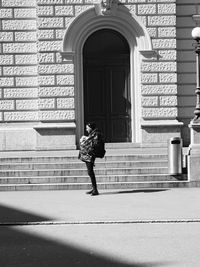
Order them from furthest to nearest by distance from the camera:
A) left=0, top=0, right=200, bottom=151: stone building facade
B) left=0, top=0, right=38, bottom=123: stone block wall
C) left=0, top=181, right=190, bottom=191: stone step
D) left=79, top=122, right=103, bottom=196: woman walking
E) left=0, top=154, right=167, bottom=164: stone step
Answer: left=0, top=0, right=38, bottom=123: stone block wall, left=0, top=0, right=200, bottom=151: stone building facade, left=0, top=154, right=167, bottom=164: stone step, left=0, top=181, right=190, bottom=191: stone step, left=79, top=122, right=103, bottom=196: woman walking

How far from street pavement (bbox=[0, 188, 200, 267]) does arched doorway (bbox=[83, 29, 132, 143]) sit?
6949 millimetres

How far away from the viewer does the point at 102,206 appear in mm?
14273

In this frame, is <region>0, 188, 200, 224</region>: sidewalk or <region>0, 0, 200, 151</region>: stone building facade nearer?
<region>0, 188, 200, 224</region>: sidewalk

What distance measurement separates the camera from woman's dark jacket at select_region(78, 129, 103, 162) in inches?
635

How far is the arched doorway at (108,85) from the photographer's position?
77.5ft

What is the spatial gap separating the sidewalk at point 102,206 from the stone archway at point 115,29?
6531 millimetres

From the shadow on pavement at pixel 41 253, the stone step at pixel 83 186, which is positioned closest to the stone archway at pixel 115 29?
the stone step at pixel 83 186

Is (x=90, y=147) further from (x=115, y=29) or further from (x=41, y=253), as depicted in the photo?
(x=115, y=29)

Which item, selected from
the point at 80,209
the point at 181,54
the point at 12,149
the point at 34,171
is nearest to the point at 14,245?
the point at 80,209

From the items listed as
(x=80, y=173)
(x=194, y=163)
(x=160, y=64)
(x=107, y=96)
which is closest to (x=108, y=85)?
(x=107, y=96)

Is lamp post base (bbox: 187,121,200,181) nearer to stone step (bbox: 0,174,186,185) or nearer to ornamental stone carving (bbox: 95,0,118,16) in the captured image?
stone step (bbox: 0,174,186,185)

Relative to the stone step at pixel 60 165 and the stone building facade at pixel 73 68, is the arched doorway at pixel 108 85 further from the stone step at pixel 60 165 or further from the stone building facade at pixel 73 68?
the stone step at pixel 60 165

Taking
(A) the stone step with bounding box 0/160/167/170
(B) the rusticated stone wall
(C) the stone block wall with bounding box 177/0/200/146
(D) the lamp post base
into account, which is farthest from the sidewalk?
(C) the stone block wall with bounding box 177/0/200/146

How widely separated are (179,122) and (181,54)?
8.32 feet
